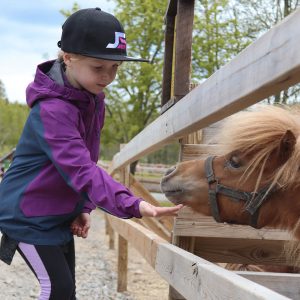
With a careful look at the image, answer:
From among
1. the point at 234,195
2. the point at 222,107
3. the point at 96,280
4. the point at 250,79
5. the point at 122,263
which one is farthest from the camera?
the point at 96,280

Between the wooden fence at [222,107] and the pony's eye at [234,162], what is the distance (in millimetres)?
300

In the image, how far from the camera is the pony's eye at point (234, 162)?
260 cm

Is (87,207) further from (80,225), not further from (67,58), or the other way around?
(67,58)

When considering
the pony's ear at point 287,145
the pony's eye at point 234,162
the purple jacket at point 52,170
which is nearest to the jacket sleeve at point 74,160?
the purple jacket at point 52,170

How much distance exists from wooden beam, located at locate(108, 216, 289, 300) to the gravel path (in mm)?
2743

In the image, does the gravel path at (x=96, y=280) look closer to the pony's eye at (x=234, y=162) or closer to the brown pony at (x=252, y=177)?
the brown pony at (x=252, y=177)

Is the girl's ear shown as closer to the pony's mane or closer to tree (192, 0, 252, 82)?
the pony's mane

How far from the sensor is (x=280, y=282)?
271cm

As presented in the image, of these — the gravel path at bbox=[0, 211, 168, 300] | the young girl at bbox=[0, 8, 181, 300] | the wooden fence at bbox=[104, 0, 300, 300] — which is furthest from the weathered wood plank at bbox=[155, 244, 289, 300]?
the gravel path at bbox=[0, 211, 168, 300]

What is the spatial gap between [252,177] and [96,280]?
4.35 m

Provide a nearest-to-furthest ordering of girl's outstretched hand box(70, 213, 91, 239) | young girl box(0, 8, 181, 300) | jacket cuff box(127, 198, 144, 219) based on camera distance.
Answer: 1. jacket cuff box(127, 198, 144, 219)
2. young girl box(0, 8, 181, 300)
3. girl's outstretched hand box(70, 213, 91, 239)

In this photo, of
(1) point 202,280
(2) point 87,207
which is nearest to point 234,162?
(1) point 202,280

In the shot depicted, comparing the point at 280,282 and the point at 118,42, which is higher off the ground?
the point at 118,42

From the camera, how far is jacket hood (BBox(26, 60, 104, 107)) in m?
2.46
